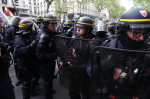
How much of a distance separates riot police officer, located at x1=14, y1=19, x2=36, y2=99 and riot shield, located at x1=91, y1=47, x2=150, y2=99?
1864 mm

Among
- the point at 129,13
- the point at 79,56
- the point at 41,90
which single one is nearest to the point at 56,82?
the point at 41,90

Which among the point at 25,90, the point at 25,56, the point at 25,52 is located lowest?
the point at 25,90

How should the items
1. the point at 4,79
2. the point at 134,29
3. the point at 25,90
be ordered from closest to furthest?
the point at 134,29 < the point at 4,79 < the point at 25,90

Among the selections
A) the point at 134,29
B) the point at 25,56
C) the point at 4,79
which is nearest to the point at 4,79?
the point at 4,79

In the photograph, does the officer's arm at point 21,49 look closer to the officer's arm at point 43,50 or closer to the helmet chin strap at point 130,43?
Answer: the officer's arm at point 43,50

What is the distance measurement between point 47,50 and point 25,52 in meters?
0.46

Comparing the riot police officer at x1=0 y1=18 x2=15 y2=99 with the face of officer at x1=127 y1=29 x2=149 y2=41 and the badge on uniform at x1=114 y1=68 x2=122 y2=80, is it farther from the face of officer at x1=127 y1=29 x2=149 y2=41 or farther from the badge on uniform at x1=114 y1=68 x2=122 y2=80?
the face of officer at x1=127 y1=29 x2=149 y2=41

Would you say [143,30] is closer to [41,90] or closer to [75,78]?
[75,78]

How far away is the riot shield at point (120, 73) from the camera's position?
3.04 ft

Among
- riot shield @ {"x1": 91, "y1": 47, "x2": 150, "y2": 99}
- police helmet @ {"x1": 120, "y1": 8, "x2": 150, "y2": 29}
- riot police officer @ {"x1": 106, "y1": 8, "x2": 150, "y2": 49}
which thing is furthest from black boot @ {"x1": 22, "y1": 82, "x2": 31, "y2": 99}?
police helmet @ {"x1": 120, "y1": 8, "x2": 150, "y2": 29}

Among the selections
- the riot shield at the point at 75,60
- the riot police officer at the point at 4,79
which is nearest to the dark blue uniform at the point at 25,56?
the riot police officer at the point at 4,79

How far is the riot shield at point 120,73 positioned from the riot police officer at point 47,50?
4.78 feet

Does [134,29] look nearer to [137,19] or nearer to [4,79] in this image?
[137,19]

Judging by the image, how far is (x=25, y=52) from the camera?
2547 mm
